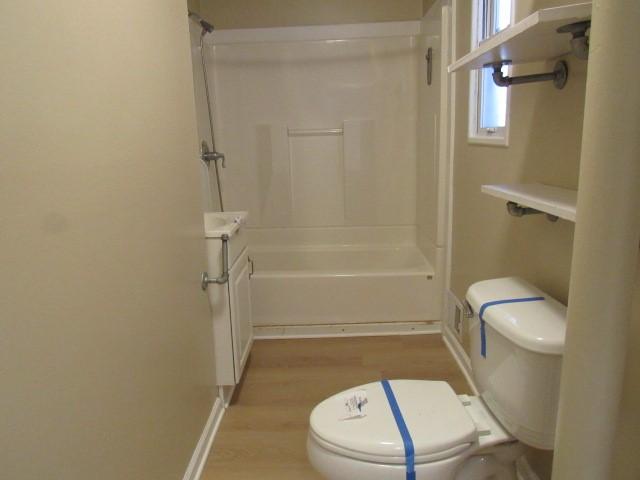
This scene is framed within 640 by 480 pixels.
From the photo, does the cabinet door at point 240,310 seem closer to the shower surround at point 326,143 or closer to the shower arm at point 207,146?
the shower surround at point 326,143

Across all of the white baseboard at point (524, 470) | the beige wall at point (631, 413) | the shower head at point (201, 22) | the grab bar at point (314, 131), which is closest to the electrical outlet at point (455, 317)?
the white baseboard at point (524, 470)

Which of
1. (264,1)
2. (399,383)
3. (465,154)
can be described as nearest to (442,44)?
(465,154)

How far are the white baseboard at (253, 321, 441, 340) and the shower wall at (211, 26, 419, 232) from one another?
903 millimetres

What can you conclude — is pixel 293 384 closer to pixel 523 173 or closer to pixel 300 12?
pixel 523 173

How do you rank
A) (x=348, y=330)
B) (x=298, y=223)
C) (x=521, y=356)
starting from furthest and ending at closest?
(x=298, y=223) < (x=348, y=330) < (x=521, y=356)

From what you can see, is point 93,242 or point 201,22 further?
point 201,22

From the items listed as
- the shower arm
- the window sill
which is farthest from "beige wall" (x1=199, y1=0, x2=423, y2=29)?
the window sill

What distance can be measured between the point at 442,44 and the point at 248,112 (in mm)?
1465

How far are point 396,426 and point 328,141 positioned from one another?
2501 millimetres

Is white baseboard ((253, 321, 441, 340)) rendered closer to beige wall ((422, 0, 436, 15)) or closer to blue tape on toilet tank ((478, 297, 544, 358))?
blue tape on toilet tank ((478, 297, 544, 358))

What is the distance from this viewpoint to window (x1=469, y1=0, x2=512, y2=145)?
1925 mm

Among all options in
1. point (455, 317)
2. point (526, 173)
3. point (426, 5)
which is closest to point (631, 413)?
point (526, 173)

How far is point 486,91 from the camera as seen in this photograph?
2.13m

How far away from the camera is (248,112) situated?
3361mm
